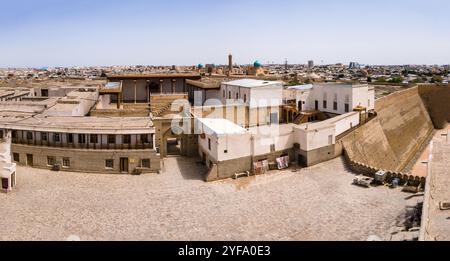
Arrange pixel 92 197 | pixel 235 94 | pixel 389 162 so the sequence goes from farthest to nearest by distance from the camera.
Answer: pixel 235 94 < pixel 389 162 < pixel 92 197

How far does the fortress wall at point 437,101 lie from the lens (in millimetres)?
62816

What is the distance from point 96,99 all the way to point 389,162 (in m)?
33.4

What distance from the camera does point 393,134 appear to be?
4591cm

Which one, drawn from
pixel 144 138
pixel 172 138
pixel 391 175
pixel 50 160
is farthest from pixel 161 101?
pixel 391 175

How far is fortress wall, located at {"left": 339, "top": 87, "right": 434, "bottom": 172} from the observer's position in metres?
35.5

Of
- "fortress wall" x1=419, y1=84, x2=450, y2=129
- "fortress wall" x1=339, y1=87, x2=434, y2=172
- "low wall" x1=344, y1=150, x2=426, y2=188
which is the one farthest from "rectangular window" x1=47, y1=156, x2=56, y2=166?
"fortress wall" x1=419, y1=84, x2=450, y2=129

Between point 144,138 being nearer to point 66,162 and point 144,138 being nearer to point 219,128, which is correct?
point 219,128

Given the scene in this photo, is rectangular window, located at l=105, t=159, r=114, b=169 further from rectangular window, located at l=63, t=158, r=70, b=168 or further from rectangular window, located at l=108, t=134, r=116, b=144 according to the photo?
rectangular window, located at l=63, t=158, r=70, b=168

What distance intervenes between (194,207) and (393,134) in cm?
3176

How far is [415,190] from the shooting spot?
25.0 m

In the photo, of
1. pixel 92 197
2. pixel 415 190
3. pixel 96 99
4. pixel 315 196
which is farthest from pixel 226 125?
pixel 96 99

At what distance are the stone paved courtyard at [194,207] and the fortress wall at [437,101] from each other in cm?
4247

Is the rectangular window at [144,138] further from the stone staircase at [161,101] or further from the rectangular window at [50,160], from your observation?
the stone staircase at [161,101]
